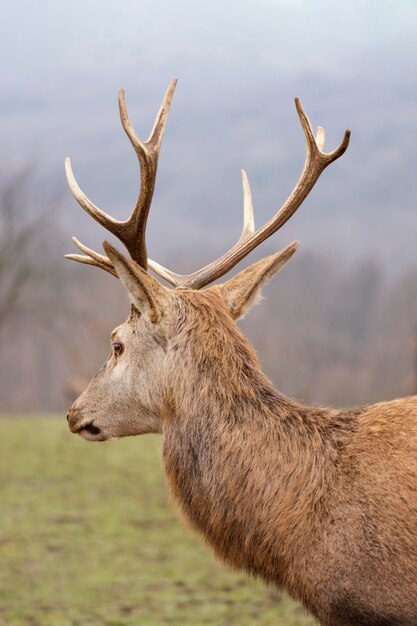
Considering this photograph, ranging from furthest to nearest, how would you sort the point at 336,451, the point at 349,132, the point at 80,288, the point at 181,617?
the point at 80,288
the point at 181,617
the point at 349,132
the point at 336,451

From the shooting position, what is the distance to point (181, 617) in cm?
686

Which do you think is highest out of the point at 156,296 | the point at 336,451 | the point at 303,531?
the point at 156,296

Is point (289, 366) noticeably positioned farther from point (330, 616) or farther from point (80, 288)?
point (330, 616)

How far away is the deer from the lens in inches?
152

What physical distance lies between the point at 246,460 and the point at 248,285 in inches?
37.2

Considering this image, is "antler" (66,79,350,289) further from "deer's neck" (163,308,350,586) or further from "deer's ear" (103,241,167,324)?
"deer's neck" (163,308,350,586)

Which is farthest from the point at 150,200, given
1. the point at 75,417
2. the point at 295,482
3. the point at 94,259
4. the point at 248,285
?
the point at 295,482

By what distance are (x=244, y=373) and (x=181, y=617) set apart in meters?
3.13

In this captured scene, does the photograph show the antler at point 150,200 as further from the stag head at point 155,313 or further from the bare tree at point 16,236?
the bare tree at point 16,236

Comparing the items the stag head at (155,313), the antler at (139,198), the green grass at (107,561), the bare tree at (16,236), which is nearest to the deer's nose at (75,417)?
the stag head at (155,313)

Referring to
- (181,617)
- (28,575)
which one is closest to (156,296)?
(181,617)

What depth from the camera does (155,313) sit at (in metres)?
4.41

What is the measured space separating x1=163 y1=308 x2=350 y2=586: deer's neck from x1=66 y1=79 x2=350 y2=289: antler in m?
0.70

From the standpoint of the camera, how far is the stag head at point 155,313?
4.39 meters
